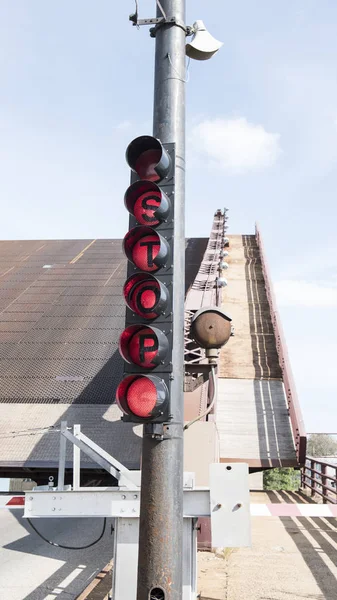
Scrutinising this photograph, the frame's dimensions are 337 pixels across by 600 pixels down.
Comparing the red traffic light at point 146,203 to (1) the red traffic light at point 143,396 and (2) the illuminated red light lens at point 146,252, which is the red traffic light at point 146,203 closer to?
(2) the illuminated red light lens at point 146,252

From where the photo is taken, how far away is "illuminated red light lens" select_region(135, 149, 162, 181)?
10.7ft

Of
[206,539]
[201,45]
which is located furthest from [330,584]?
[201,45]

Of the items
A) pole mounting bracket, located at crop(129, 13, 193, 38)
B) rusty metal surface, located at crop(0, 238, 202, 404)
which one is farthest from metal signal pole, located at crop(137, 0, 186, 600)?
rusty metal surface, located at crop(0, 238, 202, 404)

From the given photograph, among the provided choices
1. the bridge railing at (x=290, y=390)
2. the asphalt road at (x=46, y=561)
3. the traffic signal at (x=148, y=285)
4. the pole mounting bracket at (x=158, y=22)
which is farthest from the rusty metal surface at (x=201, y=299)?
the asphalt road at (x=46, y=561)

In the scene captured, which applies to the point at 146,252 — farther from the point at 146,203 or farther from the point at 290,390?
the point at 290,390

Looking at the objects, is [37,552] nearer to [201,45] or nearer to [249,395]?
[249,395]

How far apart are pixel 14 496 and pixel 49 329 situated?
12040 millimetres

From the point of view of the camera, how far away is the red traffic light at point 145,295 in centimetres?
299

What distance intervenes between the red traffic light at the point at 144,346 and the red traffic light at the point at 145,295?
0.37 ft

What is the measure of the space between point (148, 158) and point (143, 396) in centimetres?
140

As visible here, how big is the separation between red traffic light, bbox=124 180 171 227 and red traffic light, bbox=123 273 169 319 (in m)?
0.38

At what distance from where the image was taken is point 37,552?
9164 millimetres

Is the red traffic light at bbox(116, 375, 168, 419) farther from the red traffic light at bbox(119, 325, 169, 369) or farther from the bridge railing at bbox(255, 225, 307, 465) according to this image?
the bridge railing at bbox(255, 225, 307, 465)

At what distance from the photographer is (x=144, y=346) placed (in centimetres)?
293
